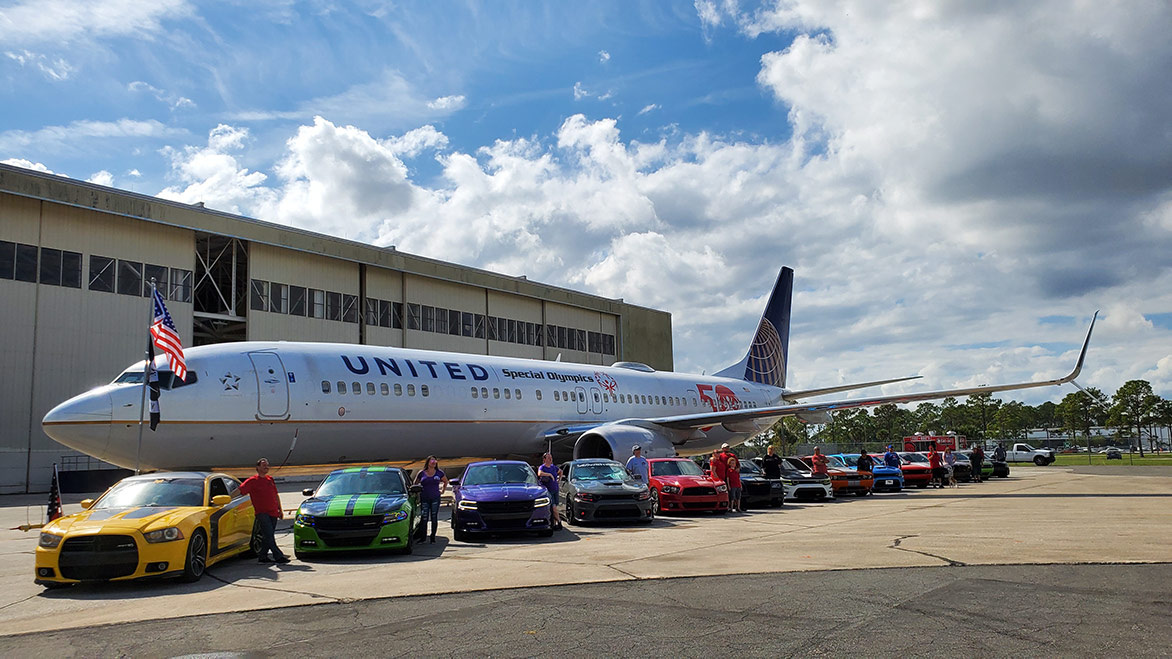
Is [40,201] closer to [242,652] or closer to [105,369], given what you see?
[105,369]

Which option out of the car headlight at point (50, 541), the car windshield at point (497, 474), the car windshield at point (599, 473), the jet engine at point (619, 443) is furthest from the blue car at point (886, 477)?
the car headlight at point (50, 541)

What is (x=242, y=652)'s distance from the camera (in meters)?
6.19

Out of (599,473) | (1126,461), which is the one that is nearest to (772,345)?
(599,473)

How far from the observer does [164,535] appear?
9883 millimetres

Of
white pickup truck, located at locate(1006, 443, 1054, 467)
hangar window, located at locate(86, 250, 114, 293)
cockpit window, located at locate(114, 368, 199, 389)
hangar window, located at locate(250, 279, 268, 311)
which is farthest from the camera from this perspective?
white pickup truck, located at locate(1006, 443, 1054, 467)

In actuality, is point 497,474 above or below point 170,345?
below

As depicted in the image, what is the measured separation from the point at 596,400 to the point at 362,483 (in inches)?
568

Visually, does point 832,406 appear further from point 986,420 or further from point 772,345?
point 986,420

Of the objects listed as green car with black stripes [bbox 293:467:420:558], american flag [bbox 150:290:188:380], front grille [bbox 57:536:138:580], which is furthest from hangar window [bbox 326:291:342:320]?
front grille [bbox 57:536:138:580]

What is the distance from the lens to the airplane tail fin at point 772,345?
3803cm

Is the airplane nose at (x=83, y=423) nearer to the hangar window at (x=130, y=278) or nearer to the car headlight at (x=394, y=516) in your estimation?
the car headlight at (x=394, y=516)

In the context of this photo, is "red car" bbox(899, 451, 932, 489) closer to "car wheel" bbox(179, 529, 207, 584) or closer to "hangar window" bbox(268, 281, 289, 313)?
"hangar window" bbox(268, 281, 289, 313)

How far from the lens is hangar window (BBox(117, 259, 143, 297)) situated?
3009 centimetres

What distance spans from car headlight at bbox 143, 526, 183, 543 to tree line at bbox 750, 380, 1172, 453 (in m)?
73.4
